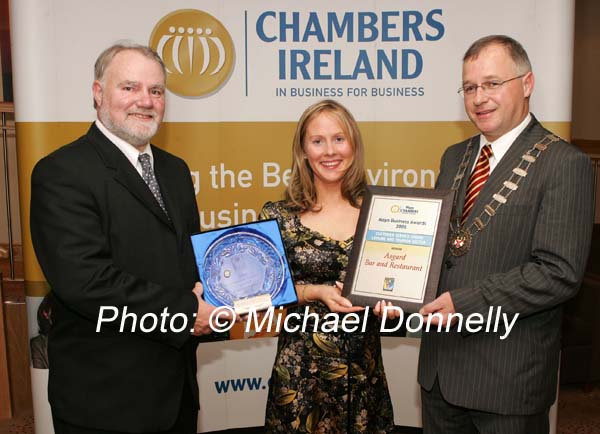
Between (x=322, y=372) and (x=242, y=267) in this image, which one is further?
(x=322, y=372)

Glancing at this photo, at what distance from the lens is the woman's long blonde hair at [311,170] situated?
8.71 ft

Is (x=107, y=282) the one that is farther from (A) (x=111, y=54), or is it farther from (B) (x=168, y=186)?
(A) (x=111, y=54)

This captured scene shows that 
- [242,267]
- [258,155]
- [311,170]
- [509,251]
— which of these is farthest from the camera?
[258,155]

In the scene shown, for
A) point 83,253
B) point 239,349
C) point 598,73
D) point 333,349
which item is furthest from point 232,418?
point 598,73

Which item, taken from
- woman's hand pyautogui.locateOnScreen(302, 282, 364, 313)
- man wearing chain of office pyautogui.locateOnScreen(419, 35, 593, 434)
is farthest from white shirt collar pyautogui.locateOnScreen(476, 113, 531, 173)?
woman's hand pyautogui.locateOnScreen(302, 282, 364, 313)

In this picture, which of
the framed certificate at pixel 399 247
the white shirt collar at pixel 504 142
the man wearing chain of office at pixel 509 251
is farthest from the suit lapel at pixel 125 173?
the white shirt collar at pixel 504 142

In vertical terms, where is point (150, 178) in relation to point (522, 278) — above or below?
above

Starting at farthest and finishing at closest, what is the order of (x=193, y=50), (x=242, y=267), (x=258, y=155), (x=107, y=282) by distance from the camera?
(x=258, y=155), (x=193, y=50), (x=242, y=267), (x=107, y=282)

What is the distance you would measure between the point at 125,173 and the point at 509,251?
1.47 m

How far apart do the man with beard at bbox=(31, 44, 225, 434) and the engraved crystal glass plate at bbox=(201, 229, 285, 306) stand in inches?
3.7

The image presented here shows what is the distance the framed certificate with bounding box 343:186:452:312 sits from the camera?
225 cm

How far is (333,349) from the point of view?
8.32 ft

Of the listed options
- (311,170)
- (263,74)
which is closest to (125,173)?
(311,170)

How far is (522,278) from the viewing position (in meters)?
2.12
